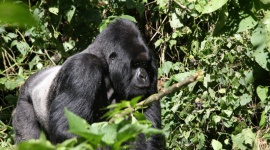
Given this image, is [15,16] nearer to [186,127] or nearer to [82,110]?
[82,110]

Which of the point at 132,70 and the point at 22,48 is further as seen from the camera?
the point at 22,48

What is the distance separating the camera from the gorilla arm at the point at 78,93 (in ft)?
10.8

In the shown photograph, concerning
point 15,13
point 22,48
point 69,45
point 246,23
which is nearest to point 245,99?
point 246,23

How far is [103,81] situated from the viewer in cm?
355

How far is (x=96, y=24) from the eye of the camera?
4.85 m

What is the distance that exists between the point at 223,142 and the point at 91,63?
1690 mm

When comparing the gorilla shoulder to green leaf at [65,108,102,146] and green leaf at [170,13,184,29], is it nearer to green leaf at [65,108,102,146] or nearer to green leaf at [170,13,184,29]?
green leaf at [170,13,184,29]

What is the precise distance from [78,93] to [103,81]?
29 centimetres

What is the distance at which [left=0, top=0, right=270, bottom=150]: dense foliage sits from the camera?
411 centimetres

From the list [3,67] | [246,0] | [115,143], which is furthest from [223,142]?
[115,143]

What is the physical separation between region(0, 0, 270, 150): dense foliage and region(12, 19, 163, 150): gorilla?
24.1 inches

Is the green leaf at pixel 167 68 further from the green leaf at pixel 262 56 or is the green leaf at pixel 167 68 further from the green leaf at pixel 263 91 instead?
the green leaf at pixel 262 56

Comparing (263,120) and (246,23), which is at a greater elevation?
(246,23)

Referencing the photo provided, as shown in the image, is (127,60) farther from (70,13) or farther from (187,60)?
(187,60)
